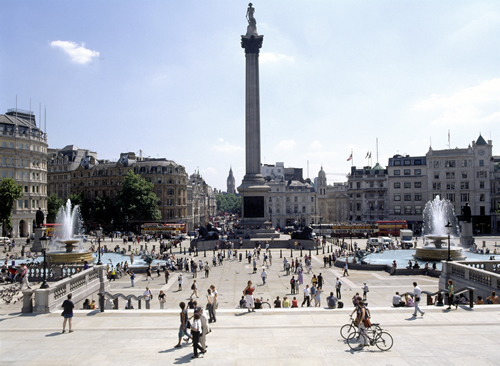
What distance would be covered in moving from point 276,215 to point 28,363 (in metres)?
105

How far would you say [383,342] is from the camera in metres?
13.8

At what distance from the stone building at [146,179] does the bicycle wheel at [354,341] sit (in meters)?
92.2

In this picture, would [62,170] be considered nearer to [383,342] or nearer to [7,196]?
[7,196]

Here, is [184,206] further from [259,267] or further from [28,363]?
[28,363]

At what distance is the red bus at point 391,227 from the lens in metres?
77.5

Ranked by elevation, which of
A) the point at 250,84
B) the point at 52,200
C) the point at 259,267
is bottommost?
the point at 259,267

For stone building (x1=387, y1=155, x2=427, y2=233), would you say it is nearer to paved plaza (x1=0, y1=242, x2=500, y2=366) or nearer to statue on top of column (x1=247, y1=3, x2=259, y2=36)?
statue on top of column (x1=247, y1=3, x2=259, y2=36)

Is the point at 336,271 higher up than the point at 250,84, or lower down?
lower down

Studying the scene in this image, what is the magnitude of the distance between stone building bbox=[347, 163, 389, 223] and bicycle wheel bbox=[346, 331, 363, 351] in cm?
9015

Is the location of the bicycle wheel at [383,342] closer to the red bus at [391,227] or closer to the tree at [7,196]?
the red bus at [391,227]

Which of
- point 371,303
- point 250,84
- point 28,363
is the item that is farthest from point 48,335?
point 250,84

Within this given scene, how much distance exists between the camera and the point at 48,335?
15625 mm

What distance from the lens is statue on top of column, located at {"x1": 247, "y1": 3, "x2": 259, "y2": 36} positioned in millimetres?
71000

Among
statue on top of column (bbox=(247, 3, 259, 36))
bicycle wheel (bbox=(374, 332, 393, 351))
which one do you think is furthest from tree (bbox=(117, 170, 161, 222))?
bicycle wheel (bbox=(374, 332, 393, 351))
